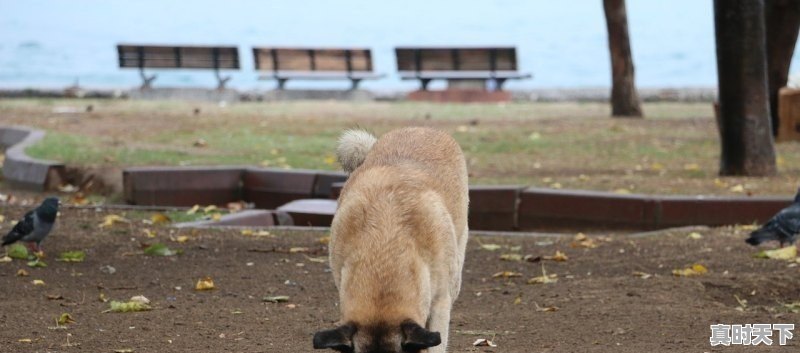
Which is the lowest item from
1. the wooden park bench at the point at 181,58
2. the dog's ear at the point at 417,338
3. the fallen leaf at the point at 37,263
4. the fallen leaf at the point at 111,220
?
the fallen leaf at the point at 37,263

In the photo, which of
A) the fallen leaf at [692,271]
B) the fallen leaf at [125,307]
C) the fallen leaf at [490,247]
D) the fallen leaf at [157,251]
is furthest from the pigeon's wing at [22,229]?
the fallen leaf at [692,271]

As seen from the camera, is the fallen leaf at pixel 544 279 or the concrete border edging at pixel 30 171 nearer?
the fallen leaf at pixel 544 279

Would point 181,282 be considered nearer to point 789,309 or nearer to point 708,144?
point 789,309

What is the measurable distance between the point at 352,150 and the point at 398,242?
1868 millimetres

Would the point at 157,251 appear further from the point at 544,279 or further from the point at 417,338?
the point at 417,338

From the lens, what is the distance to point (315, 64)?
3238cm

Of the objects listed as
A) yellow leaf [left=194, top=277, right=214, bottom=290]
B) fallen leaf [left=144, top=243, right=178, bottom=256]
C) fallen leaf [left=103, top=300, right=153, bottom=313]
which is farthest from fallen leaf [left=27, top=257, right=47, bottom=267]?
fallen leaf [left=103, top=300, right=153, bottom=313]

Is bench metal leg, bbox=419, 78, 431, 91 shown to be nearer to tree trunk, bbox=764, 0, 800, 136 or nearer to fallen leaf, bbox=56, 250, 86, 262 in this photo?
tree trunk, bbox=764, 0, 800, 136

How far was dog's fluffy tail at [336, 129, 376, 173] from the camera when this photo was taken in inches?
290

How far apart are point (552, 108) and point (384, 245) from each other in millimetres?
20551

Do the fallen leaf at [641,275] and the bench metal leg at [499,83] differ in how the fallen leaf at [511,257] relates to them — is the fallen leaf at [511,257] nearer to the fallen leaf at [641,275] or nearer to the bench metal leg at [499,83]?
the fallen leaf at [641,275]

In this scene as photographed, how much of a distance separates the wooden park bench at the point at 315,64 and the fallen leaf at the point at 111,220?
20652 millimetres

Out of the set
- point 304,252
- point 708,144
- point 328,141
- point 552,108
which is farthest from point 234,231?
point 552,108

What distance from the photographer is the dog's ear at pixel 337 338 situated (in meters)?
4.80
